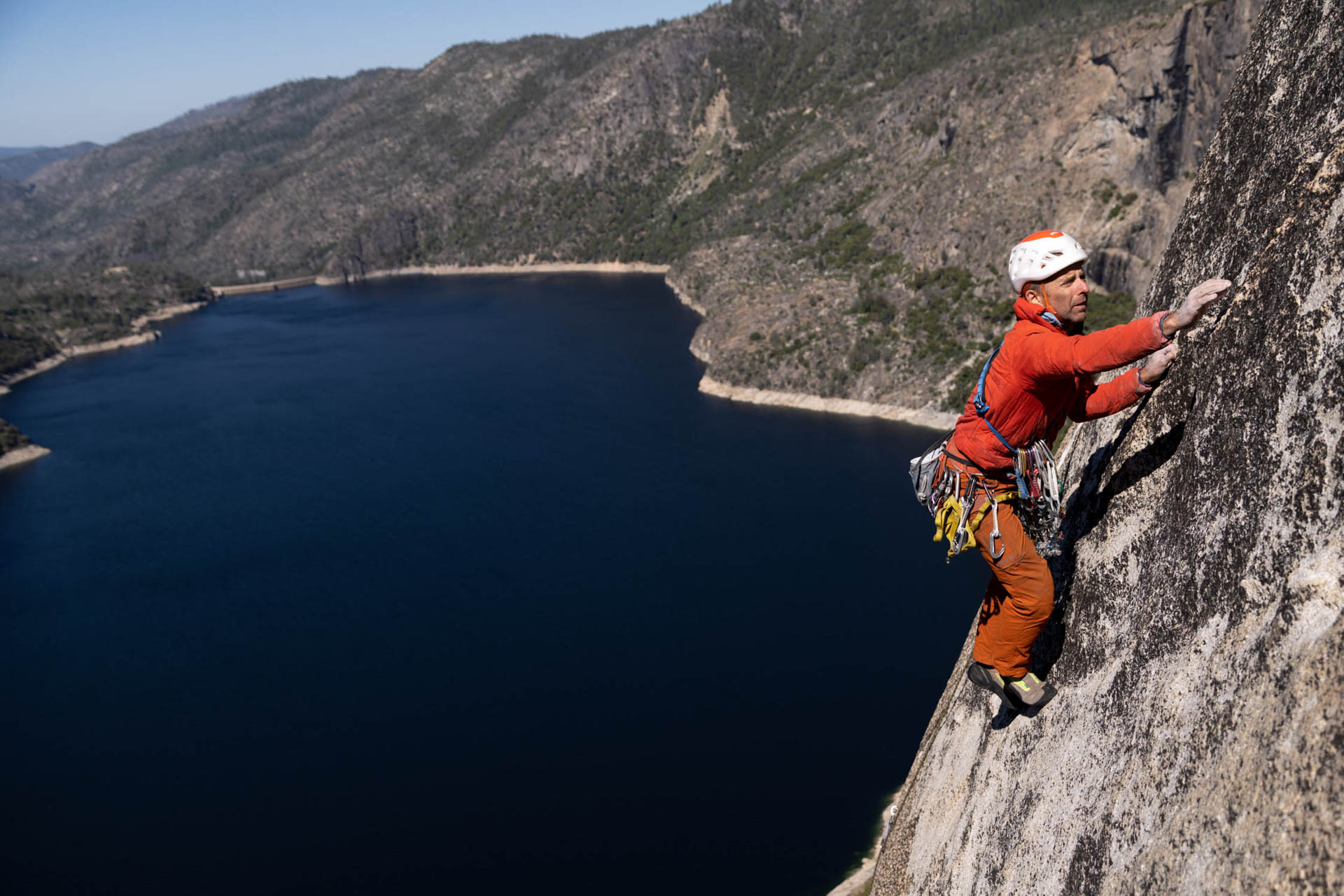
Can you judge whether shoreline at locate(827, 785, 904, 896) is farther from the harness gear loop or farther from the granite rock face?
the harness gear loop

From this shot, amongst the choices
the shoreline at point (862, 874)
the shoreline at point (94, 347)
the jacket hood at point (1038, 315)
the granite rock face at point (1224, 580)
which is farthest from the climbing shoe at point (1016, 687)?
the shoreline at point (94, 347)

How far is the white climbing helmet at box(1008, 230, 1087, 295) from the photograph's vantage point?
6.05 m

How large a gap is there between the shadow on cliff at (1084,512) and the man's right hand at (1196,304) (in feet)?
3.92

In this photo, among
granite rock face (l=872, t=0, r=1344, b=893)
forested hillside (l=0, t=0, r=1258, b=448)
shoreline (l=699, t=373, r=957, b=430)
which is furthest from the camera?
shoreline (l=699, t=373, r=957, b=430)

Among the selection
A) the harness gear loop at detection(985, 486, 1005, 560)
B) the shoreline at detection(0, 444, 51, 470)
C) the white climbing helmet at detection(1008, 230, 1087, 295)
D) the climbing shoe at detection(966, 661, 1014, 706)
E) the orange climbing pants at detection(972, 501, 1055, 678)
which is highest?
the white climbing helmet at detection(1008, 230, 1087, 295)

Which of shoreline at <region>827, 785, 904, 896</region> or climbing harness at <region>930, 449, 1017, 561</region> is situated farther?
shoreline at <region>827, 785, 904, 896</region>

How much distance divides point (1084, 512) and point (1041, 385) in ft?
4.77

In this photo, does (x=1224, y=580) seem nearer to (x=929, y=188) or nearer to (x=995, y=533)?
(x=995, y=533)

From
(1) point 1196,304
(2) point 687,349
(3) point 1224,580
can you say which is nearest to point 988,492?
(3) point 1224,580

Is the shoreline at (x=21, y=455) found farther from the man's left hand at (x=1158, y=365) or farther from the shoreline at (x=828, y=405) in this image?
the man's left hand at (x=1158, y=365)

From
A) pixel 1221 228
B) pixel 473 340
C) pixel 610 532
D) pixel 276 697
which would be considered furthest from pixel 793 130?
pixel 1221 228

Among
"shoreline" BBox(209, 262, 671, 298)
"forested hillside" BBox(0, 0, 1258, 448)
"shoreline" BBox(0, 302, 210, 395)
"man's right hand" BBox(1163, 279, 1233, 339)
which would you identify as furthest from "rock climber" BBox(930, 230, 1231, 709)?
"shoreline" BBox(209, 262, 671, 298)

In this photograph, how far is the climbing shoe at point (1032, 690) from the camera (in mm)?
6918

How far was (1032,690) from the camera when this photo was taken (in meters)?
6.92
